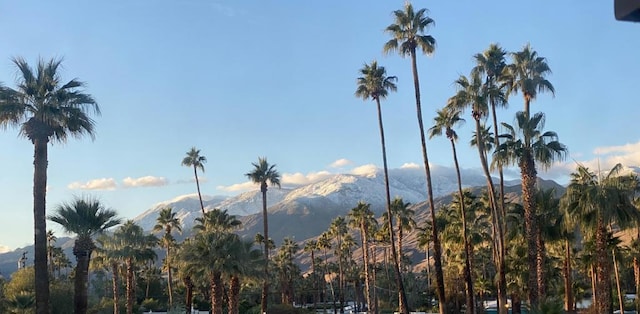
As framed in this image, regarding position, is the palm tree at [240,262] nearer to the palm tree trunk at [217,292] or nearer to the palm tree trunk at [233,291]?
the palm tree trunk at [233,291]

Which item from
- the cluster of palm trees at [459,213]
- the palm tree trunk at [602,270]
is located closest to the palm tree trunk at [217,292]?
the cluster of palm trees at [459,213]

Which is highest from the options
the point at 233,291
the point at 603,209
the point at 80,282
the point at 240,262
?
the point at 603,209

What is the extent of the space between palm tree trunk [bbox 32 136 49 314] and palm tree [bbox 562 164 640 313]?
24.5m

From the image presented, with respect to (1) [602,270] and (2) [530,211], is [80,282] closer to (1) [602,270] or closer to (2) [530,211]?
(2) [530,211]

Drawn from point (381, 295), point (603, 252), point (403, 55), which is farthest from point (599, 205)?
point (381, 295)

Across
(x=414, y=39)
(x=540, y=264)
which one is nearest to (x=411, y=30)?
(x=414, y=39)

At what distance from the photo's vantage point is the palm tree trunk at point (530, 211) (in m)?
32.4

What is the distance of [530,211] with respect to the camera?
32625mm

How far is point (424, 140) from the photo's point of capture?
38.2m

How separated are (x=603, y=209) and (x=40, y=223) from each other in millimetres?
25270

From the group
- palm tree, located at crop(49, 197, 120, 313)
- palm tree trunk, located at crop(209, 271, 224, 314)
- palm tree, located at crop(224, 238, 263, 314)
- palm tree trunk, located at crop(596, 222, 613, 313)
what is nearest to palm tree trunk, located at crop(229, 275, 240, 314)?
palm tree, located at crop(224, 238, 263, 314)

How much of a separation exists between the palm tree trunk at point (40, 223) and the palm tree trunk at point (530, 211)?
23.9 metres

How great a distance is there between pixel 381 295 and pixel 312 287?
23.2 metres

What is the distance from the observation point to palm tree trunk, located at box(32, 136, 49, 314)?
23.0 m
